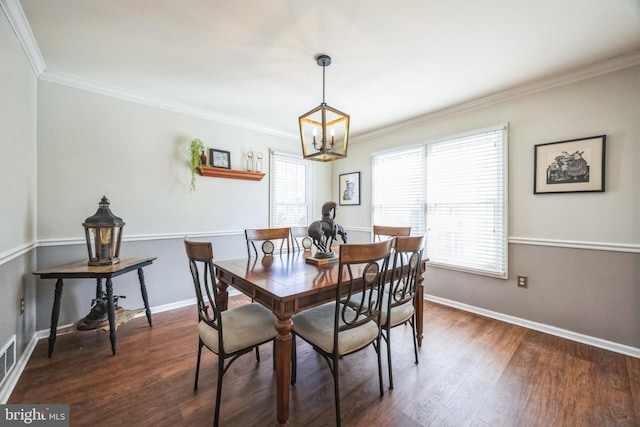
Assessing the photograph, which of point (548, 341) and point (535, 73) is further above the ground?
point (535, 73)

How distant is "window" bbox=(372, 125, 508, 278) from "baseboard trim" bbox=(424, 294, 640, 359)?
1.50 feet

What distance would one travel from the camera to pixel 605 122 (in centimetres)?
222

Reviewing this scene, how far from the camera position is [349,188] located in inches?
179

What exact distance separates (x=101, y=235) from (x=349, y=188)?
3.45 metres

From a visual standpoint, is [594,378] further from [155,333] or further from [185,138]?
[185,138]

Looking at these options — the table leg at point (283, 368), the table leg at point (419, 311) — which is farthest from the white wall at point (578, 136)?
the table leg at point (283, 368)

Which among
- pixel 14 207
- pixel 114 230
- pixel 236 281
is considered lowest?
pixel 236 281

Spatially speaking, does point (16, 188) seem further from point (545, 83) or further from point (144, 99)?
point (545, 83)

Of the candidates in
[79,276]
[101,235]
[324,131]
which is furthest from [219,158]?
[324,131]

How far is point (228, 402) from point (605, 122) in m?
3.77

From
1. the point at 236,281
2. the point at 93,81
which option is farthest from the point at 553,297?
the point at 93,81

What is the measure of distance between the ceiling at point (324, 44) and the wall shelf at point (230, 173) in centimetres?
87

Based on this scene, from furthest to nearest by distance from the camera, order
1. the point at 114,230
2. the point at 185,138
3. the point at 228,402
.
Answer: the point at 185,138, the point at 114,230, the point at 228,402

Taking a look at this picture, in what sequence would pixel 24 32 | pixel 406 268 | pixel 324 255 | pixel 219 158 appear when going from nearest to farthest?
pixel 24 32
pixel 406 268
pixel 324 255
pixel 219 158
